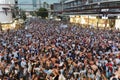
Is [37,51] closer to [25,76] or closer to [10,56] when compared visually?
[10,56]

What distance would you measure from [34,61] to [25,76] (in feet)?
7.90

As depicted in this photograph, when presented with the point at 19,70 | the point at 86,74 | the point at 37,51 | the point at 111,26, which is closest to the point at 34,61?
the point at 19,70

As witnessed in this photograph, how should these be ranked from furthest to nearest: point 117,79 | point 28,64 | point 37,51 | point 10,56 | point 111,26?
1. point 111,26
2. point 37,51
3. point 10,56
4. point 28,64
5. point 117,79

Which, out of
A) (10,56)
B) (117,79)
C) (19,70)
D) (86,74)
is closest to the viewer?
(117,79)

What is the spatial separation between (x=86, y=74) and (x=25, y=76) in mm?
2886

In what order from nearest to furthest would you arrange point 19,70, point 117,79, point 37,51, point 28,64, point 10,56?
point 117,79, point 19,70, point 28,64, point 10,56, point 37,51

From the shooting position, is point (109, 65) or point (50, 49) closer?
point (109, 65)

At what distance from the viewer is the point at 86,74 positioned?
15188mm

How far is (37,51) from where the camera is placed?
23.4m

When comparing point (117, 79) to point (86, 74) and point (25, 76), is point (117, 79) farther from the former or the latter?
point (25, 76)

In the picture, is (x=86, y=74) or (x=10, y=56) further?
(x=10, y=56)

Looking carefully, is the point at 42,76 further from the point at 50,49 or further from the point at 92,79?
the point at 50,49

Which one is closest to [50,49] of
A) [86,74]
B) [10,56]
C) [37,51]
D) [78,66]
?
[37,51]

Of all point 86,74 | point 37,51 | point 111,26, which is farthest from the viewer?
point 111,26
